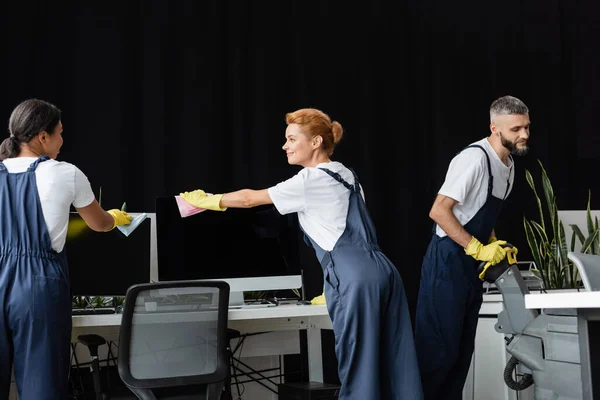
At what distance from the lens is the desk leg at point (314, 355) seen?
359 centimetres

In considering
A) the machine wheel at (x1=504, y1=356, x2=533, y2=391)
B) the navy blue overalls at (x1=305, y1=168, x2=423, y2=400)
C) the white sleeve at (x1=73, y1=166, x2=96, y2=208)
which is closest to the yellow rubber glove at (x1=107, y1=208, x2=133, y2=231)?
the white sleeve at (x1=73, y1=166, x2=96, y2=208)

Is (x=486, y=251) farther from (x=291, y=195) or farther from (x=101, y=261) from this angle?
(x=101, y=261)

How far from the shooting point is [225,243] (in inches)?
140

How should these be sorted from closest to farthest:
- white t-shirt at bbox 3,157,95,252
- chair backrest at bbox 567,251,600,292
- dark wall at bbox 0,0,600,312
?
1. chair backrest at bbox 567,251,600,292
2. white t-shirt at bbox 3,157,95,252
3. dark wall at bbox 0,0,600,312

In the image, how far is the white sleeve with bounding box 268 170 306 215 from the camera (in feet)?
9.43

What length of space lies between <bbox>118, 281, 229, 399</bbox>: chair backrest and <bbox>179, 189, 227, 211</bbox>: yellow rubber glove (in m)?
0.40

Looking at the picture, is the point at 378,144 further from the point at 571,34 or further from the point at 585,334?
the point at 585,334

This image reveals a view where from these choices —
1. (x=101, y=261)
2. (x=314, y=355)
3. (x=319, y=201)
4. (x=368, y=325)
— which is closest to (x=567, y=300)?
(x=368, y=325)

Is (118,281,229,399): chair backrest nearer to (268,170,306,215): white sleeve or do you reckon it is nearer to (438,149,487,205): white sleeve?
(268,170,306,215): white sleeve

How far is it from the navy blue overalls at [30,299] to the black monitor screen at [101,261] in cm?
73

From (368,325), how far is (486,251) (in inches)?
30.0

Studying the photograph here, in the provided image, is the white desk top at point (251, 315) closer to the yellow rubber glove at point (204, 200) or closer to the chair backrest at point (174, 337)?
the chair backrest at point (174, 337)

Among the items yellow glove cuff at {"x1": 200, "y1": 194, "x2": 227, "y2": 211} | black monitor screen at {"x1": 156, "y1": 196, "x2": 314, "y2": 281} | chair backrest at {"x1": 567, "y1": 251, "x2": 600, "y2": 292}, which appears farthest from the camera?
black monitor screen at {"x1": 156, "y1": 196, "x2": 314, "y2": 281}

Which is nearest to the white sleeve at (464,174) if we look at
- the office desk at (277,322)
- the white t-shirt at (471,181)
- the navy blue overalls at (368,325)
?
the white t-shirt at (471,181)
